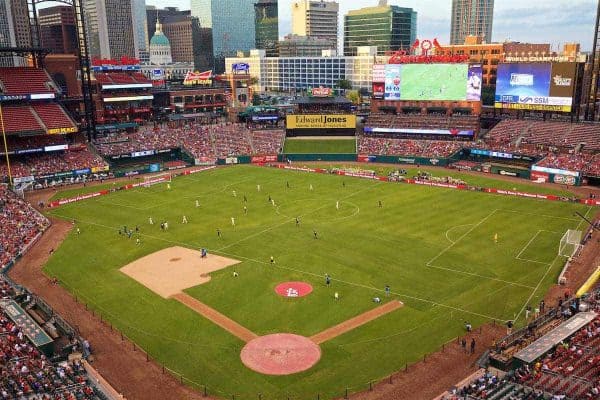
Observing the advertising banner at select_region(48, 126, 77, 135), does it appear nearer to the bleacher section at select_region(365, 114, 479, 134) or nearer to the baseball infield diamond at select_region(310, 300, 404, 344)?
the bleacher section at select_region(365, 114, 479, 134)

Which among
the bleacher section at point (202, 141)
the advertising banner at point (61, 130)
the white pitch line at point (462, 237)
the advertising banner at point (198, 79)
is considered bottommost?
the white pitch line at point (462, 237)

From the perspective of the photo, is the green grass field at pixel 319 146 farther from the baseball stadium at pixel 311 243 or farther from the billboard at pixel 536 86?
the billboard at pixel 536 86

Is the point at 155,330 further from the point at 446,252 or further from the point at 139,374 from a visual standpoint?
the point at 446,252

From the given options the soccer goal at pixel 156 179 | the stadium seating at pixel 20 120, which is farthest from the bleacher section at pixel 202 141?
the stadium seating at pixel 20 120

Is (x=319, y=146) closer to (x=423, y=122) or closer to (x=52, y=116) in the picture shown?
(x=423, y=122)

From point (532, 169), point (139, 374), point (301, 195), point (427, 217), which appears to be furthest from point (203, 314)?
point (532, 169)
